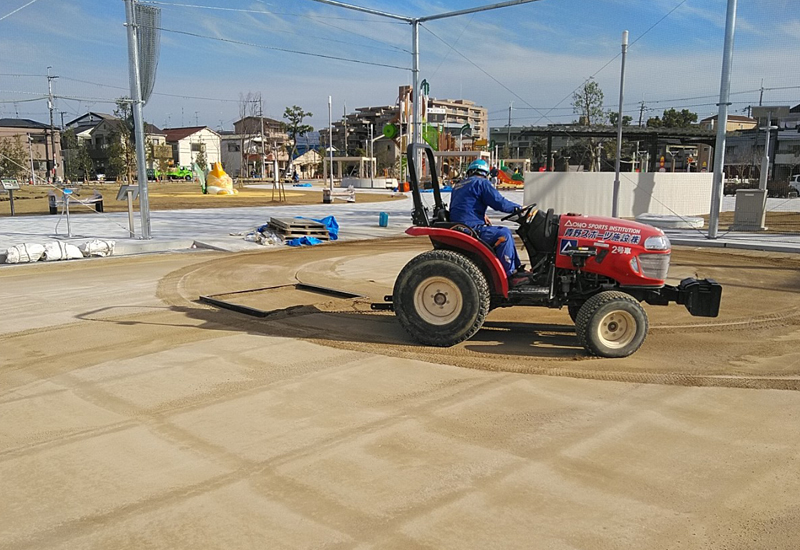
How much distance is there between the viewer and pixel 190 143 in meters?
92.4

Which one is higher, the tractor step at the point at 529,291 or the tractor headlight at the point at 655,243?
the tractor headlight at the point at 655,243

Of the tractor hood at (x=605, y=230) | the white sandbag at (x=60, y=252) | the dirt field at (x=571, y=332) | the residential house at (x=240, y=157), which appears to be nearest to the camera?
A: the dirt field at (x=571, y=332)

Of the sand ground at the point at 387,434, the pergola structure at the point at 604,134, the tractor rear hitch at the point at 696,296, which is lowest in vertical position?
the sand ground at the point at 387,434

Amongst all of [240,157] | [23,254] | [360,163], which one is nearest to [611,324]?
[23,254]

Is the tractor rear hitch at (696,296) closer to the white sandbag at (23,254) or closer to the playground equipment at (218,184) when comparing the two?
the white sandbag at (23,254)

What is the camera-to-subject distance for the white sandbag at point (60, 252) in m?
12.1

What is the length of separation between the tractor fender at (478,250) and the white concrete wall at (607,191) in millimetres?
16568

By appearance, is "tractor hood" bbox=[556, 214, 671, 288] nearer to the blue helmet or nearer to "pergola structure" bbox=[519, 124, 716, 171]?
the blue helmet

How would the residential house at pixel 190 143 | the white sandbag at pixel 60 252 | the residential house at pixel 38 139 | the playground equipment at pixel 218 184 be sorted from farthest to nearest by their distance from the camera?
the residential house at pixel 190 143 → the residential house at pixel 38 139 → the playground equipment at pixel 218 184 → the white sandbag at pixel 60 252

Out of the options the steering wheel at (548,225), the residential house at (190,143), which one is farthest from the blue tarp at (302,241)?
the residential house at (190,143)

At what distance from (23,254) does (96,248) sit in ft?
4.35

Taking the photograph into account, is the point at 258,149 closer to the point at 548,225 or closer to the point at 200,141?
A: the point at 200,141

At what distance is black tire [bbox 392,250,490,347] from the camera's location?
5.85 m

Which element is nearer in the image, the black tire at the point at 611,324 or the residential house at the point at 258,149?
the black tire at the point at 611,324
